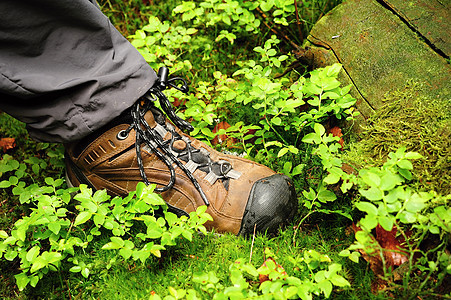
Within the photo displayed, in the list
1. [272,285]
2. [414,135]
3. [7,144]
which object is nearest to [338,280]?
[272,285]

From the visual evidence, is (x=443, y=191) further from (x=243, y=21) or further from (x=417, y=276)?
(x=243, y=21)

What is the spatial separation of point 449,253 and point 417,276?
0.57 feet

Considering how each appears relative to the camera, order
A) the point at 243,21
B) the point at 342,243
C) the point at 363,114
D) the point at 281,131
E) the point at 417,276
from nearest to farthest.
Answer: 1. the point at 417,276
2. the point at 342,243
3. the point at 363,114
4. the point at 281,131
5. the point at 243,21

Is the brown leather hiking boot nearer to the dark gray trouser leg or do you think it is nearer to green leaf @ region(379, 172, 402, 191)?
the dark gray trouser leg

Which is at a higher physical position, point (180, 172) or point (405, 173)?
point (405, 173)

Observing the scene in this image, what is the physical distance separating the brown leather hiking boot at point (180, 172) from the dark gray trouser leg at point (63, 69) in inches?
5.0

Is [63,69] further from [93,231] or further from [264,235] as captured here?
[264,235]

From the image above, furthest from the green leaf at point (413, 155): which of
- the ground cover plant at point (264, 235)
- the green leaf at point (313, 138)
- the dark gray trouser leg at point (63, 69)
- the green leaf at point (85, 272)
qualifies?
A: the green leaf at point (85, 272)

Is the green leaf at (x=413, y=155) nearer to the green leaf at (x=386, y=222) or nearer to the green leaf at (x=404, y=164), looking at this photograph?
the green leaf at (x=404, y=164)

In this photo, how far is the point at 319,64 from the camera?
2.42 meters

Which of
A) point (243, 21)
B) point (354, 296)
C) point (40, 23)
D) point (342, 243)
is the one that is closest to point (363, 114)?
point (342, 243)

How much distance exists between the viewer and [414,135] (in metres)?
1.85

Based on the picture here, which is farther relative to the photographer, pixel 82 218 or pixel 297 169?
pixel 297 169

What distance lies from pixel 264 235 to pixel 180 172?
23.1 inches
